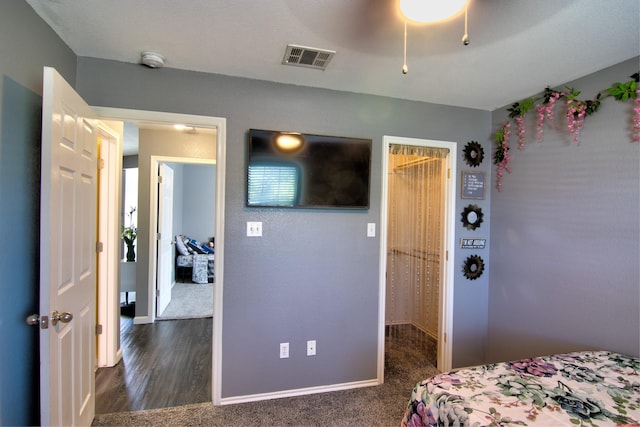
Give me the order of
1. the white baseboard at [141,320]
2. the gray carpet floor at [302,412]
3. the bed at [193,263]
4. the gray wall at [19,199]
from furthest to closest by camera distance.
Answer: the bed at [193,263] → the white baseboard at [141,320] → the gray carpet floor at [302,412] → the gray wall at [19,199]

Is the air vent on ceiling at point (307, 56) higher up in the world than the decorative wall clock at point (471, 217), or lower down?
higher up

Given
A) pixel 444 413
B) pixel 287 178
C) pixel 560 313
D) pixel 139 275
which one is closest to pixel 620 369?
pixel 560 313

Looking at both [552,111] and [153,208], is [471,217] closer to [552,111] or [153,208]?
[552,111]

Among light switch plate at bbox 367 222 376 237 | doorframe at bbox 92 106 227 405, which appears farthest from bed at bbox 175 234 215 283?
light switch plate at bbox 367 222 376 237

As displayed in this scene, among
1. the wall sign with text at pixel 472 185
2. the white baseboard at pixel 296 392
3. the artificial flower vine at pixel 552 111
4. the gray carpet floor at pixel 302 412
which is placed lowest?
the gray carpet floor at pixel 302 412

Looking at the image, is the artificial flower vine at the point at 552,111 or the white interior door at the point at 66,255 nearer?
the white interior door at the point at 66,255

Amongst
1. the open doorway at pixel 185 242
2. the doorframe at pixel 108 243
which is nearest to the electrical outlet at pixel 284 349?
the open doorway at pixel 185 242

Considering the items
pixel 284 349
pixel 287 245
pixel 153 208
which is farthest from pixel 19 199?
pixel 153 208

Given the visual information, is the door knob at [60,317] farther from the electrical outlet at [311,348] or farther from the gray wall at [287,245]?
the electrical outlet at [311,348]

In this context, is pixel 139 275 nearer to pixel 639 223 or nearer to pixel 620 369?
pixel 620 369

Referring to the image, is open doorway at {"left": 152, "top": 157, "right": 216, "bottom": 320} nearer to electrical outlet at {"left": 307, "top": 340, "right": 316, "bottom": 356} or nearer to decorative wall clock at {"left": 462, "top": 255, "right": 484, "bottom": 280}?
electrical outlet at {"left": 307, "top": 340, "right": 316, "bottom": 356}

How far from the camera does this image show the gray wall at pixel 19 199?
129cm

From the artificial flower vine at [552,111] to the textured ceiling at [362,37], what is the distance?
9cm

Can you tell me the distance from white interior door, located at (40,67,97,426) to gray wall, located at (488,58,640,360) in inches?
119
